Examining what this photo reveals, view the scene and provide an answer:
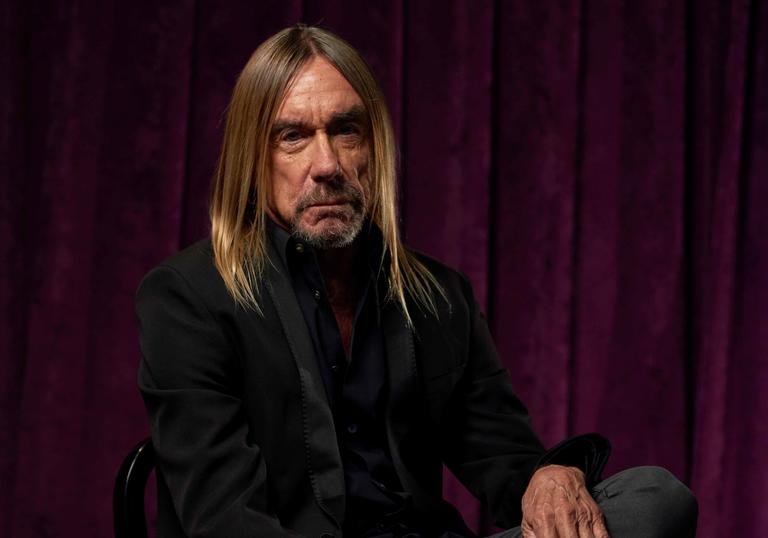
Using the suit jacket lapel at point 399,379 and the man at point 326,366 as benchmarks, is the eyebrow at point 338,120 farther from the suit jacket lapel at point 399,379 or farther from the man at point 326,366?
the suit jacket lapel at point 399,379

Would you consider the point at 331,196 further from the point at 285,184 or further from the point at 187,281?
the point at 187,281

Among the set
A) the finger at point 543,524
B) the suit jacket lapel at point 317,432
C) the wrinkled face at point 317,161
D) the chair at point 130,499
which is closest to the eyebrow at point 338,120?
the wrinkled face at point 317,161

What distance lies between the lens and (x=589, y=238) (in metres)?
3.00

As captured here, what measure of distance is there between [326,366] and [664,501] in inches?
22.0

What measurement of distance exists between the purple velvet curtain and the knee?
4.19 feet

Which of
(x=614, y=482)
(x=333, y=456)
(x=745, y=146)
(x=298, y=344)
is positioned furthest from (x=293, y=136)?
(x=745, y=146)

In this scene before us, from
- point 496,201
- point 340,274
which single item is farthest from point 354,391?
point 496,201

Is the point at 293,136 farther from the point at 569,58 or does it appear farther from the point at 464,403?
the point at 569,58

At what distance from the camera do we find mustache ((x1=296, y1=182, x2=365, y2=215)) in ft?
5.90

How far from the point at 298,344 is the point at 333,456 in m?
0.18

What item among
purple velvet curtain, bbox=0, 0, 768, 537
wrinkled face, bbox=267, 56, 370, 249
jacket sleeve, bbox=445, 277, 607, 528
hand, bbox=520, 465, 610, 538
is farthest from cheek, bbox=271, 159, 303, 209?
purple velvet curtain, bbox=0, 0, 768, 537

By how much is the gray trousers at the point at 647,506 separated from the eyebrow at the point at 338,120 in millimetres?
711

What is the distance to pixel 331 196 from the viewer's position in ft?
5.95

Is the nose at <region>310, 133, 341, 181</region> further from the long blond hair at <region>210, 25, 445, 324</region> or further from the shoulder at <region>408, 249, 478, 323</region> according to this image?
the shoulder at <region>408, 249, 478, 323</region>
